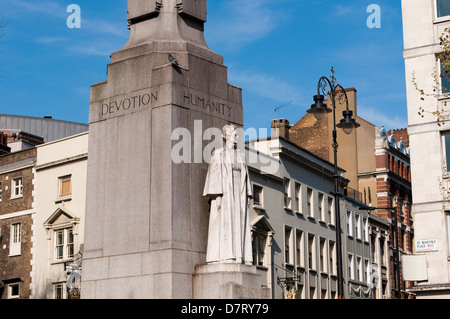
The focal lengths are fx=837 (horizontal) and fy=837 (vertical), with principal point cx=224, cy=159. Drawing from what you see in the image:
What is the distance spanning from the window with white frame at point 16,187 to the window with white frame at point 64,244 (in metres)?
5.36

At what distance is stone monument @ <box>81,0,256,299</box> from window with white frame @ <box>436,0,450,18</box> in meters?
22.6

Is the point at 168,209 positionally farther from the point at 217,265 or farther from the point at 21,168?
Result: the point at 21,168

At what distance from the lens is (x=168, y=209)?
64.5ft

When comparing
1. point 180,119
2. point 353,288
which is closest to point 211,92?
point 180,119

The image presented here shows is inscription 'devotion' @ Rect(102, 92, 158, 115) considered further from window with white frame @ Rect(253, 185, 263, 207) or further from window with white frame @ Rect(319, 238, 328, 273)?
window with white frame @ Rect(319, 238, 328, 273)

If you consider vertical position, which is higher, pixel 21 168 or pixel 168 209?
pixel 21 168

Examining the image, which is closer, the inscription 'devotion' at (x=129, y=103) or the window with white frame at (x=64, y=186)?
the inscription 'devotion' at (x=129, y=103)

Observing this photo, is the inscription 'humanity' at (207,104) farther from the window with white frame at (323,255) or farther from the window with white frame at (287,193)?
the window with white frame at (323,255)

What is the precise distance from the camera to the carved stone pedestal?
19125mm

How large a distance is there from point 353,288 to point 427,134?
25585 millimetres

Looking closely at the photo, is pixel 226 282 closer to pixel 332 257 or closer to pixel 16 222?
pixel 16 222

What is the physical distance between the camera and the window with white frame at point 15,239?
5484 centimetres

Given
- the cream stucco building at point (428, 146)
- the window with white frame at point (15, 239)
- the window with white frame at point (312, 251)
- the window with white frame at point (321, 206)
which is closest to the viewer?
the cream stucco building at point (428, 146)

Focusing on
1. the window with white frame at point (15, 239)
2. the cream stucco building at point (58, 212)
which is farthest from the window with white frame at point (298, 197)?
the window with white frame at point (15, 239)
